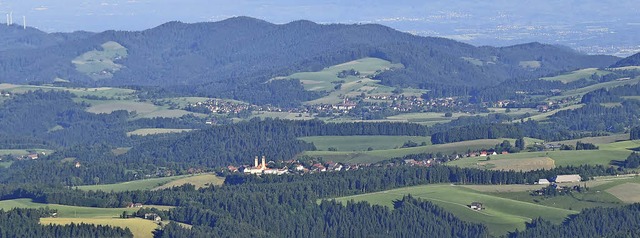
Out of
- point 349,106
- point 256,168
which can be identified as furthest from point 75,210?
point 349,106

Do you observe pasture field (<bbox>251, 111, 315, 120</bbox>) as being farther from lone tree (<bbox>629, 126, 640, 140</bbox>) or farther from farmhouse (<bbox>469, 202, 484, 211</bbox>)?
farmhouse (<bbox>469, 202, 484, 211</bbox>)

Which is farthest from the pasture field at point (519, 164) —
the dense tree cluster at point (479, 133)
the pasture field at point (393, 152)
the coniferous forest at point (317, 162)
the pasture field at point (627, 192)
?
the dense tree cluster at point (479, 133)

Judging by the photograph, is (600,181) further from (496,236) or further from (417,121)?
(417,121)

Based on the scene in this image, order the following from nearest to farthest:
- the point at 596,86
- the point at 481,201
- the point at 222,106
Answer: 1. the point at 481,201
2. the point at 222,106
3. the point at 596,86

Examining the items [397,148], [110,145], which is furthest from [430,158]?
[110,145]

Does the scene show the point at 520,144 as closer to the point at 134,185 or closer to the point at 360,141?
the point at 360,141

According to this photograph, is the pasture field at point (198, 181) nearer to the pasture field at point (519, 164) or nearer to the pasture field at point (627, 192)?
the pasture field at point (519, 164)
